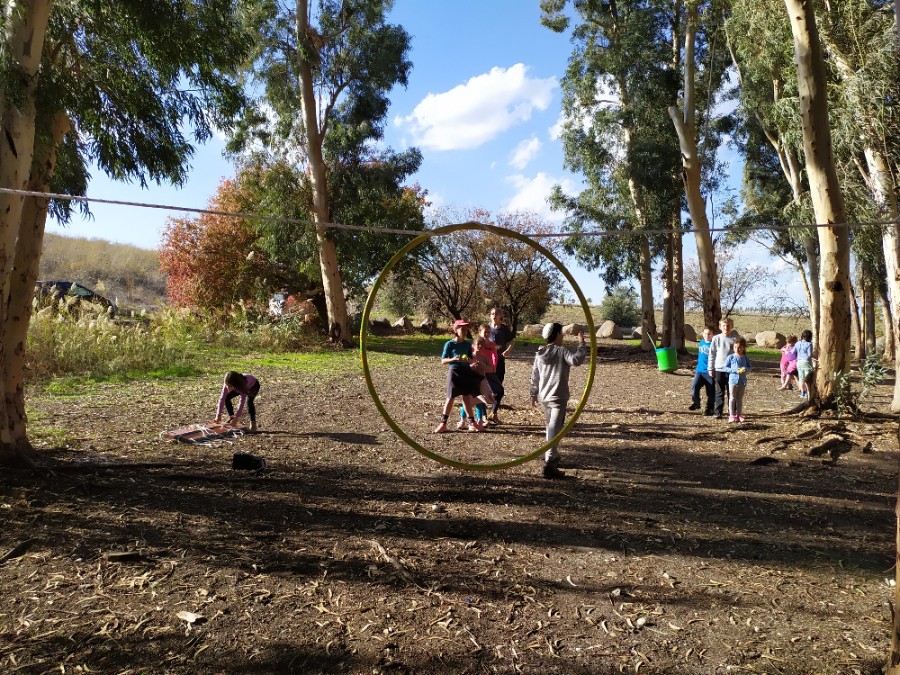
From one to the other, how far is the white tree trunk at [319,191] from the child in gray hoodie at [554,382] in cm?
1393

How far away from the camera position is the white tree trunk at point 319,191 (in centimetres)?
1778

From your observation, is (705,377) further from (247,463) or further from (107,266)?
(107,266)

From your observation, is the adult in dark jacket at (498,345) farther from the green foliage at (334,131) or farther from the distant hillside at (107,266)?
the distant hillside at (107,266)

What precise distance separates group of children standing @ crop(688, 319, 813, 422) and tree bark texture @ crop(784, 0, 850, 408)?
3.29ft

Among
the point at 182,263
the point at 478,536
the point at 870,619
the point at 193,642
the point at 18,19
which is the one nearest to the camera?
the point at 193,642

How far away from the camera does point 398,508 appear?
493 cm

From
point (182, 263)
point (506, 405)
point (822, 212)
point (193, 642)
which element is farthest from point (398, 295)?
point (193, 642)

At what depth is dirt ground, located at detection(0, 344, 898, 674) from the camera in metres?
2.96

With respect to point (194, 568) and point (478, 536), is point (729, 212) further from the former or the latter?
point (194, 568)

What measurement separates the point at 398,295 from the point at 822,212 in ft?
77.2

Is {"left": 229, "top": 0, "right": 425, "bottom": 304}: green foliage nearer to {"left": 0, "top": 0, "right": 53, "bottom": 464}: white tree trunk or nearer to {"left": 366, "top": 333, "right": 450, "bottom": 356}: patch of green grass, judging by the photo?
{"left": 366, "top": 333, "right": 450, "bottom": 356}: patch of green grass

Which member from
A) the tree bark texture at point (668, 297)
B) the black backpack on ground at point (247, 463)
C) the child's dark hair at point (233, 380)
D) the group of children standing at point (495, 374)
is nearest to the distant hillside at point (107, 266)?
the tree bark texture at point (668, 297)

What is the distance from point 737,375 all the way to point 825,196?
2535mm

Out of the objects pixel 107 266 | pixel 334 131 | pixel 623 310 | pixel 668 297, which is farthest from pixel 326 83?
pixel 107 266
